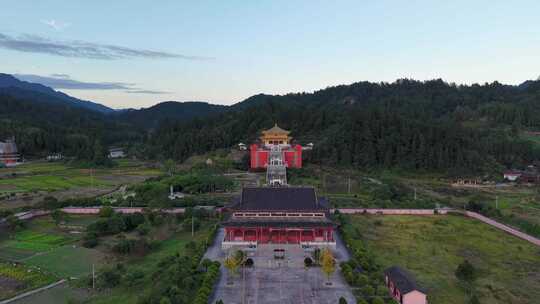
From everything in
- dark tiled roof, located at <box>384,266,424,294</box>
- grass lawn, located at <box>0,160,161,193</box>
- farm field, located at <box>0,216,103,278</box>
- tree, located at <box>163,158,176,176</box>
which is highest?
tree, located at <box>163,158,176,176</box>

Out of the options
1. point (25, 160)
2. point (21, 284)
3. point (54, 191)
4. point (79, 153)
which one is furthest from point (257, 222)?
point (25, 160)

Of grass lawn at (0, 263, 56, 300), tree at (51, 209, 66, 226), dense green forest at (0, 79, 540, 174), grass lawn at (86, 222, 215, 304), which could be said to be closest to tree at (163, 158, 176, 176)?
dense green forest at (0, 79, 540, 174)

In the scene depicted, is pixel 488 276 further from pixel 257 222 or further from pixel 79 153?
pixel 79 153

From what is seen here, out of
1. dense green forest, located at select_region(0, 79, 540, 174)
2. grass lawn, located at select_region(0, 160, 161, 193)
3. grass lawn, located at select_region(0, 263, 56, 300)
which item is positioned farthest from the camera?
dense green forest, located at select_region(0, 79, 540, 174)

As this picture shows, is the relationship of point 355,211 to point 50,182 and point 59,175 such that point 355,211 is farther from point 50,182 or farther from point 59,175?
point 59,175

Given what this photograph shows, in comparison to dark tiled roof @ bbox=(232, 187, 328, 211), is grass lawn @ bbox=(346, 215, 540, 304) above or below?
below

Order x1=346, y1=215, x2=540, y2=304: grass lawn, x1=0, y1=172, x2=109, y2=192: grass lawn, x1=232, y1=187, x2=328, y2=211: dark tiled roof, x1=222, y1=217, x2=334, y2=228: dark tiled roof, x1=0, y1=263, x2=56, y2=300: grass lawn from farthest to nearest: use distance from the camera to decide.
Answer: x1=0, y1=172, x2=109, y2=192: grass lawn, x1=232, y1=187, x2=328, y2=211: dark tiled roof, x1=222, y1=217, x2=334, y2=228: dark tiled roof, x1=0, y1=263, x2=56, y2=300: grass lawn, x1=346, y1=215, x2=540, y2=304: grass lawn

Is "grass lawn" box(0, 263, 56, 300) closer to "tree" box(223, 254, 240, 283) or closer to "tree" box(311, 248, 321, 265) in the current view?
"tree" box(223, 254, 240, 283)
